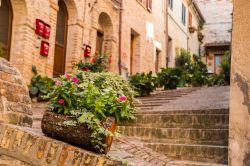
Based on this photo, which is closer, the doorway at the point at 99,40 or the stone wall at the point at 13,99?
the stone wall at the point at 13,99

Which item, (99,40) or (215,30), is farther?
(215,30)

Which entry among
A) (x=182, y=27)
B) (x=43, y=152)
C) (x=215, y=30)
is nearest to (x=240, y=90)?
(x=43, y=152)

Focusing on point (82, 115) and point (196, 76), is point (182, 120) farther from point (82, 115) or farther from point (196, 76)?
point (196, 76)

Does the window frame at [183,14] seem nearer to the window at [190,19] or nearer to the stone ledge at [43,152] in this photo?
the window at [190,19]

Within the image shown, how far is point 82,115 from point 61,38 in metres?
10.1

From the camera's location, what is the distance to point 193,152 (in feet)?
16.4

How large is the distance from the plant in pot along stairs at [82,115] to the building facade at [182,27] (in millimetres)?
18808

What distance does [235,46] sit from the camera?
367 cm

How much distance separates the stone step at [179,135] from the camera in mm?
5238

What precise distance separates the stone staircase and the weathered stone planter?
172cm

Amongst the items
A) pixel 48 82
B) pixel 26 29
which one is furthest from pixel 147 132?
pixel 26 29

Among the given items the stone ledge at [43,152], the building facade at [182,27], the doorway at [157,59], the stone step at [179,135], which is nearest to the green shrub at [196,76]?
the doorway at [157,59]

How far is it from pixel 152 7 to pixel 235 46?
16.4 metres

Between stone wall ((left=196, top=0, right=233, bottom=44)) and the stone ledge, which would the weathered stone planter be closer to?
the stone ledge
